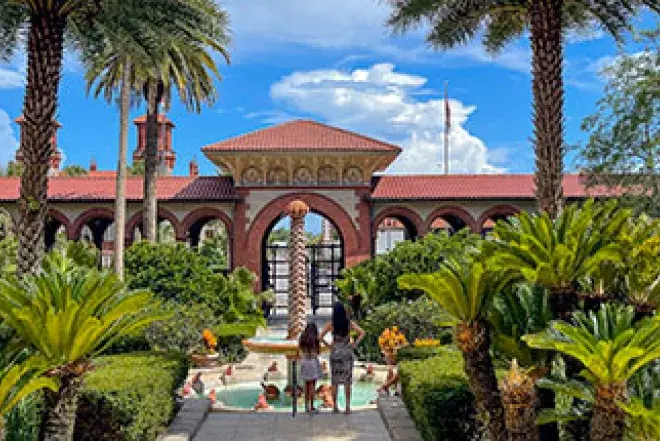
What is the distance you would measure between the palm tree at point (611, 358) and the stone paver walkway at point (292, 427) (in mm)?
3385

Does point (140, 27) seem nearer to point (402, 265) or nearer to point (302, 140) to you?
point (402, 265)

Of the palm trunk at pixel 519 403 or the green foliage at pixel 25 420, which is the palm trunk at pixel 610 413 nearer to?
the palm trunk at pixel 519 403

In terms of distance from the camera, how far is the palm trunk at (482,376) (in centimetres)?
607

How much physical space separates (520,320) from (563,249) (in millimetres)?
883

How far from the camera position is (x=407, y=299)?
17484 mm

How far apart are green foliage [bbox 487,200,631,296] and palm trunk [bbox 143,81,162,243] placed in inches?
659

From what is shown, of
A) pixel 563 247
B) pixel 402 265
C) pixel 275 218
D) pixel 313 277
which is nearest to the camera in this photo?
pixel 563 247

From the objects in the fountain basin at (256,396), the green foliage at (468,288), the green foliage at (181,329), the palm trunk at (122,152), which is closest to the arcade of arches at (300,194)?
the palm trunk at (122,152)

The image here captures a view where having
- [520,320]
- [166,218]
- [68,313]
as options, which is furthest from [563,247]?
[166,218]

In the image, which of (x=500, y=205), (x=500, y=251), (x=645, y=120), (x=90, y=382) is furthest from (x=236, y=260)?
(x=500, y=251)

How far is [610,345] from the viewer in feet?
15.4

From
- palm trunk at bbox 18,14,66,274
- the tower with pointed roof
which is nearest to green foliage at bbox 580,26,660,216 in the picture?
palm trunk at bbox 18,14,66,274

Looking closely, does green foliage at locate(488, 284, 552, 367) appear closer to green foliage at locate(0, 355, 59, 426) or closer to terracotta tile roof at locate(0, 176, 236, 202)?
green foliage at locate(0, 355, 59, 426)

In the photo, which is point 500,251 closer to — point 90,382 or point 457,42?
point 90,382
